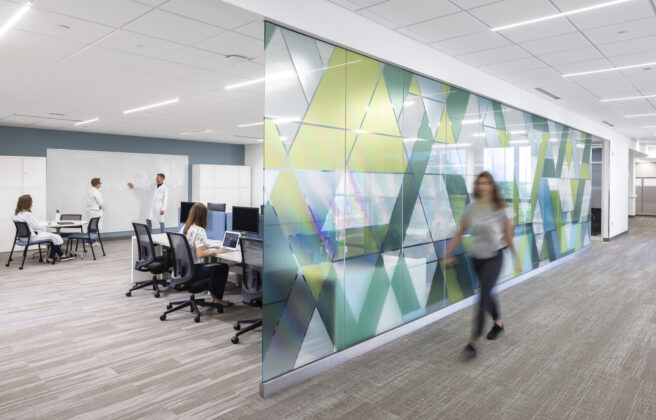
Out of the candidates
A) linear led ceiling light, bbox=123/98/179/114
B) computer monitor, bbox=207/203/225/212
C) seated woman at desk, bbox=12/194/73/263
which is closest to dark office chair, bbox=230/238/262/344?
computer monitor, bbox=207/203/225/212

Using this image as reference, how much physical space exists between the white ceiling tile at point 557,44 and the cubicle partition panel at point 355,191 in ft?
2.80

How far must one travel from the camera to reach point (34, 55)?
4172 millimetres

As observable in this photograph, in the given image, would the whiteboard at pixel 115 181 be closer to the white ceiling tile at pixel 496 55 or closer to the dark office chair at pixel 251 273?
the dark office chair at pixel 251 273

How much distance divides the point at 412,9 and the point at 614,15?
1598 millimetres

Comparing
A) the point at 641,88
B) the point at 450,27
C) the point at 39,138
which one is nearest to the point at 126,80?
the point at 450,27

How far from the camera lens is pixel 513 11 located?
3379mm

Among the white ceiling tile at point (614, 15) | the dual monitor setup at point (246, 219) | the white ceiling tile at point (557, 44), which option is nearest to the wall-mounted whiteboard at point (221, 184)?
the dual monitor setup at point (246, 219)

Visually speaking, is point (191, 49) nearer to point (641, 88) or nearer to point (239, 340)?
point (239, 340)

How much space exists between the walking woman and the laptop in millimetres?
2464

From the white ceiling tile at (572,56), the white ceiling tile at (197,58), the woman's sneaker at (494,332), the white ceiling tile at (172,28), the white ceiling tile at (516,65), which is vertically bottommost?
the woman's sneaker at (494,332)

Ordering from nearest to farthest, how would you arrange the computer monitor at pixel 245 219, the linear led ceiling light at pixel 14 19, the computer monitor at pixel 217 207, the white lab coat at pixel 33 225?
1. the linear led ceiling light at pixel 14 19
2. the computer monitor at pixel 245 219
3. the computer monitor at pixel 217 207
4. the white lab coat at pixel 33 225

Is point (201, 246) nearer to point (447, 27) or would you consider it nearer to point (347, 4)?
point (347, 4)

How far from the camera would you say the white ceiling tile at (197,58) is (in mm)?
4094

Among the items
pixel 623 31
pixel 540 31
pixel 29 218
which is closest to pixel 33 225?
pixel 29 218
